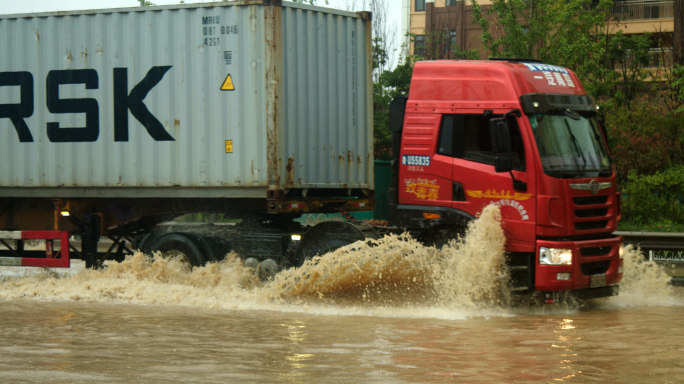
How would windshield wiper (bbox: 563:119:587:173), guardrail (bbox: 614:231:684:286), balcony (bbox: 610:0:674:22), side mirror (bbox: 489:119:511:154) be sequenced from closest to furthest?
side mirror (bbox: 489:119:511:154)
windshield wiper (bbox: 563:119:587:173)
guardrail (bbox: 614:231:684:286)
balcony (bbox: 610:0:674:22)

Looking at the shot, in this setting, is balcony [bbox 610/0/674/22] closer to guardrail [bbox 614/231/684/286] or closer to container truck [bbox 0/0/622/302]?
guardrail [bbox 614/231/684/286]

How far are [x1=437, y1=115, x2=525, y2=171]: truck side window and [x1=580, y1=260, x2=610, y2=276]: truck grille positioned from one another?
5.23ft

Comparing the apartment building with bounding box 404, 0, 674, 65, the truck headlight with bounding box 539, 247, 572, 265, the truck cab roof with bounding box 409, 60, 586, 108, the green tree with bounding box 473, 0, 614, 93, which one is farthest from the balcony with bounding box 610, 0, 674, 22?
the truck headlight with bounding box 539, 247, 572, 265

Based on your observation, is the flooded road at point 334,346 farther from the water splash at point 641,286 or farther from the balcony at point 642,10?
the balcony at point 642,10

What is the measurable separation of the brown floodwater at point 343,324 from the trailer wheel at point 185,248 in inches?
6.0

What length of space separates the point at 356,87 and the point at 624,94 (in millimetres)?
19301

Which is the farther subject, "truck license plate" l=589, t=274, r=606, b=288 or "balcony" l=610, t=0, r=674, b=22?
"balcony" l=610, t=0, r=674, b=22

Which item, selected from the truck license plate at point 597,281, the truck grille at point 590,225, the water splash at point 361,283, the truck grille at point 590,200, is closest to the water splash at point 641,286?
the water splash at point 361,283

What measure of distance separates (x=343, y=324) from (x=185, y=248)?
10.6ft

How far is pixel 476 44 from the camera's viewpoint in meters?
41.8

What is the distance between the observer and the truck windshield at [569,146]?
8.93 m

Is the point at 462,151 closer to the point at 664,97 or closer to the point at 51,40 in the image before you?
the point at 51,40

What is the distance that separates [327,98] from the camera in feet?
35.5

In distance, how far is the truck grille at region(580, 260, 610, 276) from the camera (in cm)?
905
